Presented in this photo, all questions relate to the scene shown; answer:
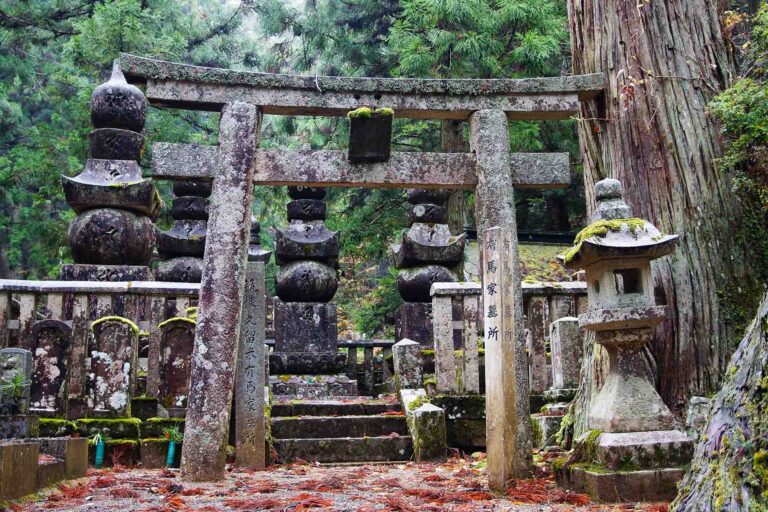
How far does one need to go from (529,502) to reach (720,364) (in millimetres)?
2015

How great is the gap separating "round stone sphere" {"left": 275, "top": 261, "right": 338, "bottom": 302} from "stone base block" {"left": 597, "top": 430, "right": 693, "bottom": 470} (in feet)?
21.4

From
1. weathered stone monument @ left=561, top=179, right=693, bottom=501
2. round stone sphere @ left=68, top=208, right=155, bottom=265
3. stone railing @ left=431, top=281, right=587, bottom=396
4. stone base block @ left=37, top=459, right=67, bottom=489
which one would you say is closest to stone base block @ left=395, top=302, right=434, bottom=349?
stone railing @ left=431, top=281, right=587, bottom=396

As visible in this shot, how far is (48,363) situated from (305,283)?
4.61 metres

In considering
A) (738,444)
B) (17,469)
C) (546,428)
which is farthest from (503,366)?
(17,469)

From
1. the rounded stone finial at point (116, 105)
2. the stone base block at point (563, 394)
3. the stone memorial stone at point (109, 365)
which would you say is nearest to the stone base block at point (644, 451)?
the stone base block at point (563, 394)

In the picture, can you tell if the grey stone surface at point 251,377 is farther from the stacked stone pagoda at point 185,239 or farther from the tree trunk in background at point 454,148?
the tree trunk in background at point 454,148

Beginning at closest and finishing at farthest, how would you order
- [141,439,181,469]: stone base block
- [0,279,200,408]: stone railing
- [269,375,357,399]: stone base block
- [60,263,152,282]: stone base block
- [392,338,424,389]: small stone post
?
[141,439,181,469]: stone base block → [0,279,200,408]: stone railing → [392,338,424,389]: small stone post → [269,375,357,399]: stone base block → [60,263,152,282]: stone base block

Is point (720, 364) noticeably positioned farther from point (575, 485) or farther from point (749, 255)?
point (575, 485)

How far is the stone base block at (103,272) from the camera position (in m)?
9.74

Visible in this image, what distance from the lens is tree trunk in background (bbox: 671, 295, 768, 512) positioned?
1.76m

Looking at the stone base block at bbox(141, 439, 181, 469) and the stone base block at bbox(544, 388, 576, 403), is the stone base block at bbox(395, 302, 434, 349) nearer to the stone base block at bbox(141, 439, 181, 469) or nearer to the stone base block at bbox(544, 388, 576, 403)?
the stone base block at bbox(544, 388, 576, 403)

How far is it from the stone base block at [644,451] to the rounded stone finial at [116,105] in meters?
8.95

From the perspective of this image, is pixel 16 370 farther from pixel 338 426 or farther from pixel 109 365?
pixel 338 426

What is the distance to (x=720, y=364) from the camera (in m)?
5.30
